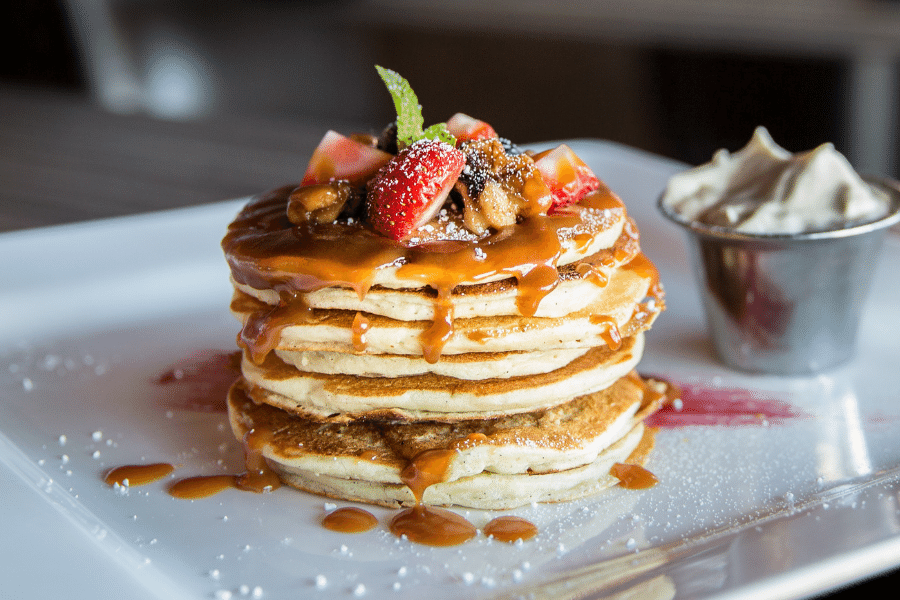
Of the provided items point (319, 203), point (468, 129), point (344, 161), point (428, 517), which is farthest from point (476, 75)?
point (428, 517)

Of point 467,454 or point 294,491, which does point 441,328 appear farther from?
point 294,491

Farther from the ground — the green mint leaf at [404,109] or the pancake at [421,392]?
the green mint leaf at [404,109]

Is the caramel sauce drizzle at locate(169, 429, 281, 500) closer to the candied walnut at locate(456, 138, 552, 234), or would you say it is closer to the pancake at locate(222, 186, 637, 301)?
the pancake at locate(222, 186, 637, 301)

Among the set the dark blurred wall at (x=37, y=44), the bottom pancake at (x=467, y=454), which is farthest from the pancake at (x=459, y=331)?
the dark blurred wall at (x=37, y=44)

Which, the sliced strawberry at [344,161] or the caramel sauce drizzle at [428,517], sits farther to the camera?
the sliced strawberry at [344,161]

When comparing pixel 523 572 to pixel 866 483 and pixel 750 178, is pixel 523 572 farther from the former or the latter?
pixel 750 178

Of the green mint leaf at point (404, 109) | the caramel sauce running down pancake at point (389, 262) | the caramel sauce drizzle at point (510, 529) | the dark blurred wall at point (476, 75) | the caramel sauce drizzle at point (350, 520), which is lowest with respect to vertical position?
the dark blurred wall at point (476, 75)

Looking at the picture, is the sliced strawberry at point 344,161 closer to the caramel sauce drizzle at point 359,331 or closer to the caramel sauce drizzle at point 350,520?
the caramel sauce drizzle at point 359,331
